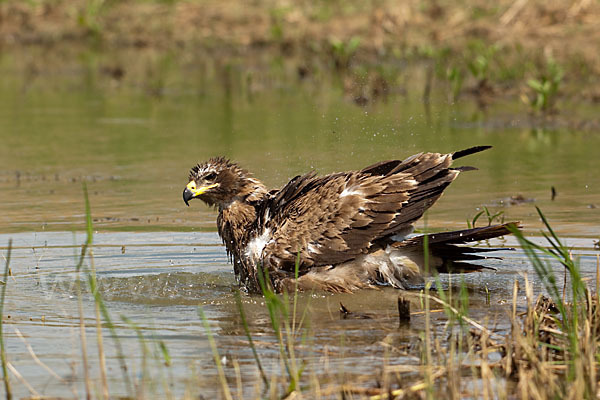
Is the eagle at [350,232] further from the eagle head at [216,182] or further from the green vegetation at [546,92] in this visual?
the green vegetation at [546,92]

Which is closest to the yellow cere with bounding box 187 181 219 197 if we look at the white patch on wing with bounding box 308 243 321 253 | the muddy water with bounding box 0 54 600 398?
the muddy water with bounding box 0 54 600 398

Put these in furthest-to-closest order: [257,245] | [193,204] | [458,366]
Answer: [193,204] < [257,245] < [458,366]

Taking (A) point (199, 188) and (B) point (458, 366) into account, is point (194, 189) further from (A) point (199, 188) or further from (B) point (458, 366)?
(B) point (458, 366)

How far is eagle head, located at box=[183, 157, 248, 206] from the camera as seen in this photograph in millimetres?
7383

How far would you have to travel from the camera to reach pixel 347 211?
23.2ft

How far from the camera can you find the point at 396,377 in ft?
15.1

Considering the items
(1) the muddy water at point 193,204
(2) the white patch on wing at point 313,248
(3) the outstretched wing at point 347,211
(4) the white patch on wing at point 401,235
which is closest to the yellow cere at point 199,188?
(3) the outstretched wing at point 347,211

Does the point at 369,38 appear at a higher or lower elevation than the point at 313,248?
higher

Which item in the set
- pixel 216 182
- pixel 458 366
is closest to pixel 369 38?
pixel 216 182

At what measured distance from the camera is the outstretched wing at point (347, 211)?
7043 mm

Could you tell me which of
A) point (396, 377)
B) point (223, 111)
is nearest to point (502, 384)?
point (396, 377)

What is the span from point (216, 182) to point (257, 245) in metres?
0.57

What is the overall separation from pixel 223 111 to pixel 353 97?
1.79m

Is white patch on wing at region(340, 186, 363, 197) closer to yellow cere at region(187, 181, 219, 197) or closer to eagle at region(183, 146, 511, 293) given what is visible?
eagle at region(183, 146, 511, 293)
